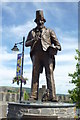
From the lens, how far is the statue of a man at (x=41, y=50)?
247 inches

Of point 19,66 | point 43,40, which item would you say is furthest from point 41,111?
point 19,66

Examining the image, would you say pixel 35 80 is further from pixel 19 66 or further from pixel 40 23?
pixel 19 66

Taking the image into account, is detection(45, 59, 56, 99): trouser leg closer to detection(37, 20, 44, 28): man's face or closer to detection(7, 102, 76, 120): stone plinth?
detection(7, 102, 76, 120): stone plinth

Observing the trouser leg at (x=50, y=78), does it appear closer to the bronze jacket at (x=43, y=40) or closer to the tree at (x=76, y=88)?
the bronze jacket at (x=43, y=40)

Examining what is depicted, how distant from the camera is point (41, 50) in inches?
256

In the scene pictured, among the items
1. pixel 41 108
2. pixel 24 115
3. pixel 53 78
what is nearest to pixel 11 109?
pixel 24 115

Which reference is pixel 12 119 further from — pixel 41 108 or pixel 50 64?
pixel 50 64

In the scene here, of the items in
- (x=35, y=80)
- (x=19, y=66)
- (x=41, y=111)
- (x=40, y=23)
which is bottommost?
(x=41, y=111)

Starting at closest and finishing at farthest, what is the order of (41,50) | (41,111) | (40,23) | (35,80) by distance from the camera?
(41,111) < (35,80) < (41,50) < (40,23)

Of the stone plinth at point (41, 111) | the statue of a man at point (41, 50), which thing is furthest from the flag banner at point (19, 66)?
the stone plinth at point (41, 111)

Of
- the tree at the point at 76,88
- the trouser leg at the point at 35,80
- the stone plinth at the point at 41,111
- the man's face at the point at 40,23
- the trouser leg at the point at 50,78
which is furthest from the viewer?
the tree at the point at 76,88

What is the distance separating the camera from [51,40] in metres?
6.66

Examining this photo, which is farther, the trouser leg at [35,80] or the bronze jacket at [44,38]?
the bronze jacket at [44,38]

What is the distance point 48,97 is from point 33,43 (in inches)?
77.7
